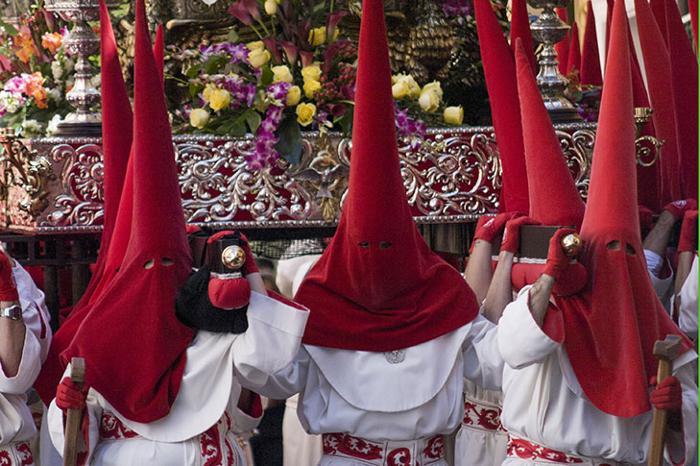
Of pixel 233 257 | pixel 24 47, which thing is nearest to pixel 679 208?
pixel 233 257

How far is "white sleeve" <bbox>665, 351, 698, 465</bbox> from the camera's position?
3572mm

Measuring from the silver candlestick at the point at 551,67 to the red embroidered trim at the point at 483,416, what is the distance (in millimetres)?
1154

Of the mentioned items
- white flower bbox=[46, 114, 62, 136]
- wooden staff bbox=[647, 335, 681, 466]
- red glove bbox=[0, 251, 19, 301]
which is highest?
white flower bbox=[46, 114, 62, 136]

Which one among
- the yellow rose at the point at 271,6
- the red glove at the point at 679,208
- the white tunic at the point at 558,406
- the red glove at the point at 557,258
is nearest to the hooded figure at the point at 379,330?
the white tunic at the point at 558,406

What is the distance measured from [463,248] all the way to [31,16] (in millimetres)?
2056

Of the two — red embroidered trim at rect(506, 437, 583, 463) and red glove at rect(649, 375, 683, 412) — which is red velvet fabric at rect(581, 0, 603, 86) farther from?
red glove at rect(649, 375, 683, 412)

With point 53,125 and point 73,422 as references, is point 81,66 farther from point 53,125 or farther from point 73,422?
point 73,422

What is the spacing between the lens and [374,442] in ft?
13.5

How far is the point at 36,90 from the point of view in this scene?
18.1ft

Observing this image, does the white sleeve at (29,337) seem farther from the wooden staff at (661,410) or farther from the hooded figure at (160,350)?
the wooden staff at (661,410)

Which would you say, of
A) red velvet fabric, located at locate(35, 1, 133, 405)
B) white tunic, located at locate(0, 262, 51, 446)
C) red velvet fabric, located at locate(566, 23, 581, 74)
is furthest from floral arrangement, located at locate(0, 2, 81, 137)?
red velvet fabric, located at locate(566, 23, 581, 74)

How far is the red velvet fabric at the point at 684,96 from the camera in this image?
192 inches

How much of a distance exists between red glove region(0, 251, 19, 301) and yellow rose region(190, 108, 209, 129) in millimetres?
1240

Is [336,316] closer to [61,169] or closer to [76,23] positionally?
[61,169]
